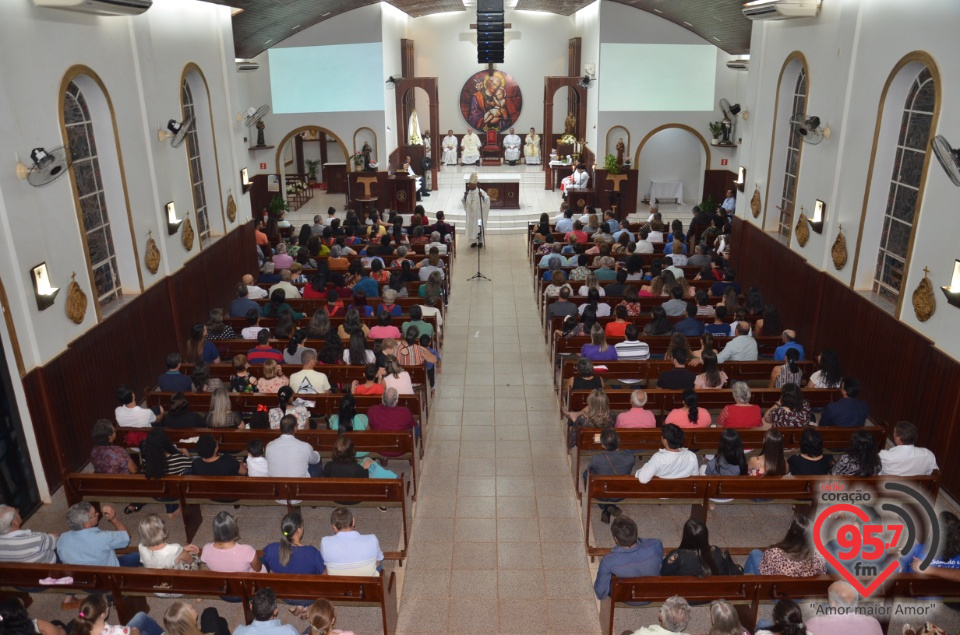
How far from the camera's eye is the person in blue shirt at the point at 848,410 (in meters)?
7.61

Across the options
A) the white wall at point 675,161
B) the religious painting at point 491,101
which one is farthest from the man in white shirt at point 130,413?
the religious painting at point 491,101

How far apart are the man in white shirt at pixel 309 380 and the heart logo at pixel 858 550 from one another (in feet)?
17.4

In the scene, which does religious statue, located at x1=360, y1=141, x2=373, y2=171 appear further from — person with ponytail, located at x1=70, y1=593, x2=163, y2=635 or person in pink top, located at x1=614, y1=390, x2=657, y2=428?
person with ponytail, located at x1=70, y1=593, x2=163, y2=635

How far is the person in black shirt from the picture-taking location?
859 cm

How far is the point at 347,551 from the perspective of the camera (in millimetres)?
5648

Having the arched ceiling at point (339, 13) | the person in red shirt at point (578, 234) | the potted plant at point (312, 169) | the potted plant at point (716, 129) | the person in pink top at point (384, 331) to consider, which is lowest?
the person in pink top at point (384, 331)

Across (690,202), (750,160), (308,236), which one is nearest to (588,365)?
(750,160)

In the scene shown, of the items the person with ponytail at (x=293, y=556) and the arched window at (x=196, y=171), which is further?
the arched window at (x=196, y=171)

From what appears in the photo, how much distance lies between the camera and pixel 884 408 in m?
8.95

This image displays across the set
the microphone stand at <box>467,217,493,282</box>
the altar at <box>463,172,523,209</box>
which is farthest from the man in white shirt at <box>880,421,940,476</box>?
the altar at <box>463,172,523,209</box>

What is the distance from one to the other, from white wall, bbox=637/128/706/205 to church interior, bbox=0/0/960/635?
230 inches

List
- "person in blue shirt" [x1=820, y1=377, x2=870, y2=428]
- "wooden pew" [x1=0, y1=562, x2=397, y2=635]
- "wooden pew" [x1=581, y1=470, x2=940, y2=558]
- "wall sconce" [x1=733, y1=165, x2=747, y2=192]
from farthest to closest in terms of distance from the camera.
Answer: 1. "wall sconce" [x1=733, y1=165, x2=747, y2=192]
2. "person in blue shirt" [x1=820, y1=377, x2=870, y2=428]
3. "wooden pew" [x1=581, y1=470, x2=940, y2=558]
4. "wooden pew" [x1=0, y1=562, x2=397, y2=635]

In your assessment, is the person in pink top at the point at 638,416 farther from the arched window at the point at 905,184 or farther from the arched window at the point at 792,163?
the arched window at the point at 792,163

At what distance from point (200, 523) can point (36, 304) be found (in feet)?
9.18
